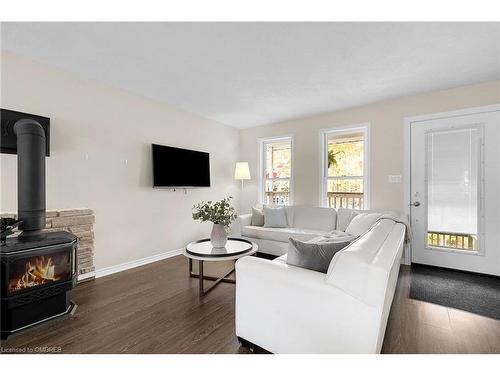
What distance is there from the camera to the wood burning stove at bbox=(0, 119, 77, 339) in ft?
6.12

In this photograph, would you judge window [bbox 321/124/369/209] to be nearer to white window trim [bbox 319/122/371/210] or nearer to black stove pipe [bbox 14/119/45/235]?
white window trim [bbox 319/122/371/210]

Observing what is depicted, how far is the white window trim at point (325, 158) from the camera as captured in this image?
12.9 feet

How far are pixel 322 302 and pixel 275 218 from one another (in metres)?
2.79

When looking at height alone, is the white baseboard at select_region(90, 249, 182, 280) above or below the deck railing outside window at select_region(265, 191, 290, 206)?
below

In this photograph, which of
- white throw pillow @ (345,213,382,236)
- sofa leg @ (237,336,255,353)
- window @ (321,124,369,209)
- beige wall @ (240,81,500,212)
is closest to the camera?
sofa leg @ (237,336,255,353)

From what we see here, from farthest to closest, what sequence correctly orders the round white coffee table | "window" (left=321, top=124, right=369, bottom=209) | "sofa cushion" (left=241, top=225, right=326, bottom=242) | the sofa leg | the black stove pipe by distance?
"window" (left=321, top=124, right=369, bottom=209)
"sofa cushion" (left=241, top=225, right=326, bottom=242)
the round white coffee table
the black stove pipe
the sofa leg

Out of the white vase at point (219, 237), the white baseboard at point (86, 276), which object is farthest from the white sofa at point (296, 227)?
the white baseboard at point (86, 276)

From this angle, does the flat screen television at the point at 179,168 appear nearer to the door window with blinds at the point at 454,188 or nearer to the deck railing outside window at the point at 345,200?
the deck railing outside window at the point at 345,200

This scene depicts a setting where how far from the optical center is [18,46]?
7.55ft

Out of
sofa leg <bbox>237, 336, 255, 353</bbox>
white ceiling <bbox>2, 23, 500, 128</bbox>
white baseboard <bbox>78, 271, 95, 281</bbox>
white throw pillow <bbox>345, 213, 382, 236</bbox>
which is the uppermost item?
white ceiling <bbox>2, 23, 500, 128</bbox>

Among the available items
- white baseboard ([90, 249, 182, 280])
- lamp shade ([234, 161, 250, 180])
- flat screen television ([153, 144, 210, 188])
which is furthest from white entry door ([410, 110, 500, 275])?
white baseboard ([90, 249, 182, 280])

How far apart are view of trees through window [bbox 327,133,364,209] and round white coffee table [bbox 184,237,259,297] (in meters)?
2.10

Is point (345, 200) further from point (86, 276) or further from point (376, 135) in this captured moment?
point (86, 276)

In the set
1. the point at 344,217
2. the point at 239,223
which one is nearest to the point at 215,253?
the point at 239,223
